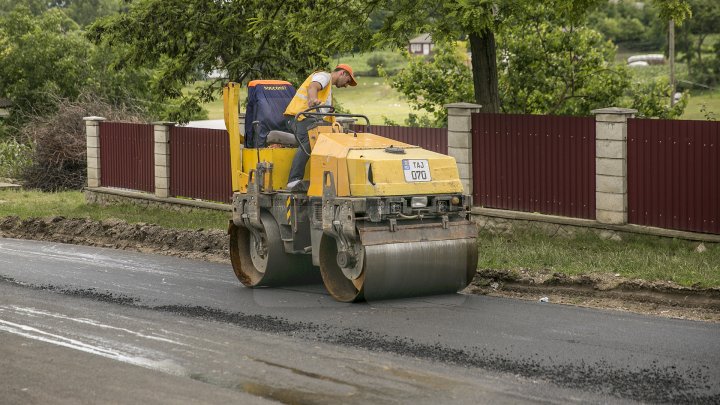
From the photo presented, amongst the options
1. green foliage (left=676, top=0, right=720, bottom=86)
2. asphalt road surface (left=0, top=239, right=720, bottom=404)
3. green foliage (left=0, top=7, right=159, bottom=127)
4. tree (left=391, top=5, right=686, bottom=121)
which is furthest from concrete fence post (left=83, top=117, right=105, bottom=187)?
green foliage (left=676, top=0, right=720, bottom=86)

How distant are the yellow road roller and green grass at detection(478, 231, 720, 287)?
2.29m

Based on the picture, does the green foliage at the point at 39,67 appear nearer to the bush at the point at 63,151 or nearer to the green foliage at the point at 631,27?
the bush at the point at 63,151

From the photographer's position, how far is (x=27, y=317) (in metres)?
12.2

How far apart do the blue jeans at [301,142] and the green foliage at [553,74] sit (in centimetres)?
1738

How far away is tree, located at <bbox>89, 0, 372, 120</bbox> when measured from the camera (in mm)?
23250

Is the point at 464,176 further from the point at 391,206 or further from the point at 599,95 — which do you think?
the point at 599,95

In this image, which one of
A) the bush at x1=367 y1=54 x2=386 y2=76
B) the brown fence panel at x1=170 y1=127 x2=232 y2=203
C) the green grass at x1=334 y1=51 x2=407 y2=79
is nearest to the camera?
the brown fence panel at x1=170 y1=127 x2=232 y2=203

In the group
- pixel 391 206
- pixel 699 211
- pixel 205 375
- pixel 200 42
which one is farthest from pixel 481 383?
pixel 200 42

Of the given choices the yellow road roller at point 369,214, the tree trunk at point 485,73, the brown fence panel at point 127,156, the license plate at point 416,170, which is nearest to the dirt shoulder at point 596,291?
the yellow road roller at point 369,214

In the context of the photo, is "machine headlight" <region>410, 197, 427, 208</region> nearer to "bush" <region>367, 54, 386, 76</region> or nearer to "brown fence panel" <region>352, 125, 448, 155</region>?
"brown fence panel" <region>352, 125, 448, 155</region>

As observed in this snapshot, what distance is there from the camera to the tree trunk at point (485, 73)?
802 inches

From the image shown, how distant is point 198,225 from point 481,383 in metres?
13.4

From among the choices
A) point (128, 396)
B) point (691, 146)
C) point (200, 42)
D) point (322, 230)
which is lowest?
point (128, 396)

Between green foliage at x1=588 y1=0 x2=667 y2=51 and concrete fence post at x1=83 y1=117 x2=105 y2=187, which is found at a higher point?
green foliage at x1=588 y1=0 x2=667 y2=51
